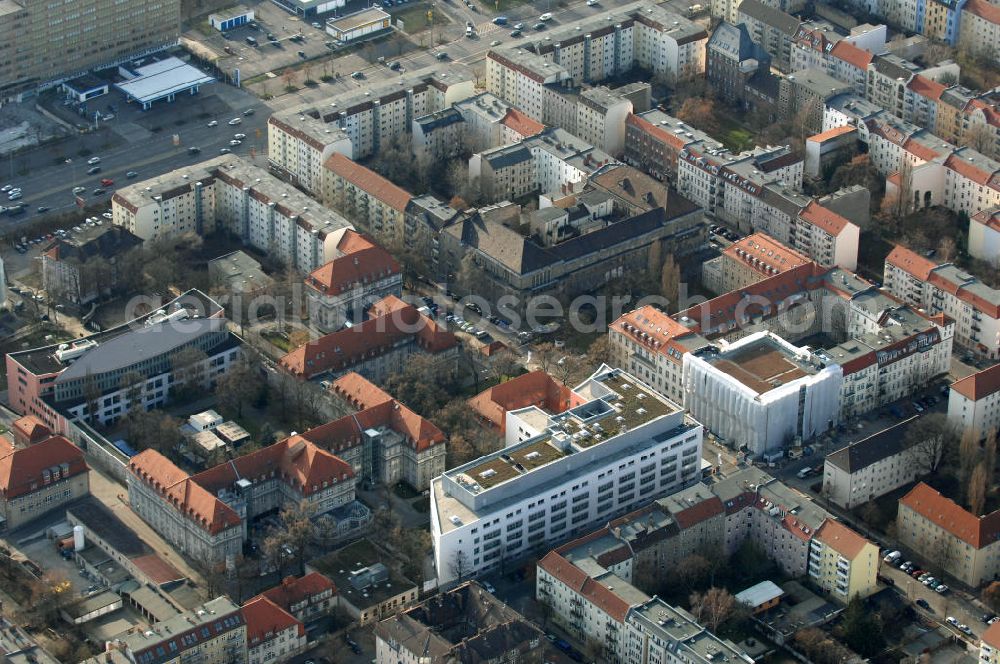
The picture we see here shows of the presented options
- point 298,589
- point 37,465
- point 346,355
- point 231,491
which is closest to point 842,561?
point 298,589

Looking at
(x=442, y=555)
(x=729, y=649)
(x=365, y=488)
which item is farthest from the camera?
(x=365, y=488)

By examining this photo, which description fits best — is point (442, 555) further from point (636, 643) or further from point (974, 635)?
point (974, 635)

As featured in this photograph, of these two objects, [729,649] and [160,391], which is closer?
[729,649]

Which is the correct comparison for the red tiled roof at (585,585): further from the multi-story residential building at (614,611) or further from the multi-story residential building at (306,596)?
the multi-story residential building at (306,596)

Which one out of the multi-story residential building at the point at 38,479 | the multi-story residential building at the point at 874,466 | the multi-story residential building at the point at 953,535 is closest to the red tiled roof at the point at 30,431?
the multi-story residential building at the point at 38,479

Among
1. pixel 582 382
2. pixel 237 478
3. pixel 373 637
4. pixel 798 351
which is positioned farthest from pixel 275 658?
pixel 798 351

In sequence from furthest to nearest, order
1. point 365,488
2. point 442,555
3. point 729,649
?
1. point 365,488
2. point 442,555
3. point 729,649

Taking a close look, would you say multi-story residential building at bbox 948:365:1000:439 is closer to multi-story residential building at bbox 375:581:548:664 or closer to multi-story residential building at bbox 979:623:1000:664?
multi-story residential building at bbox 979:623:1000:664
